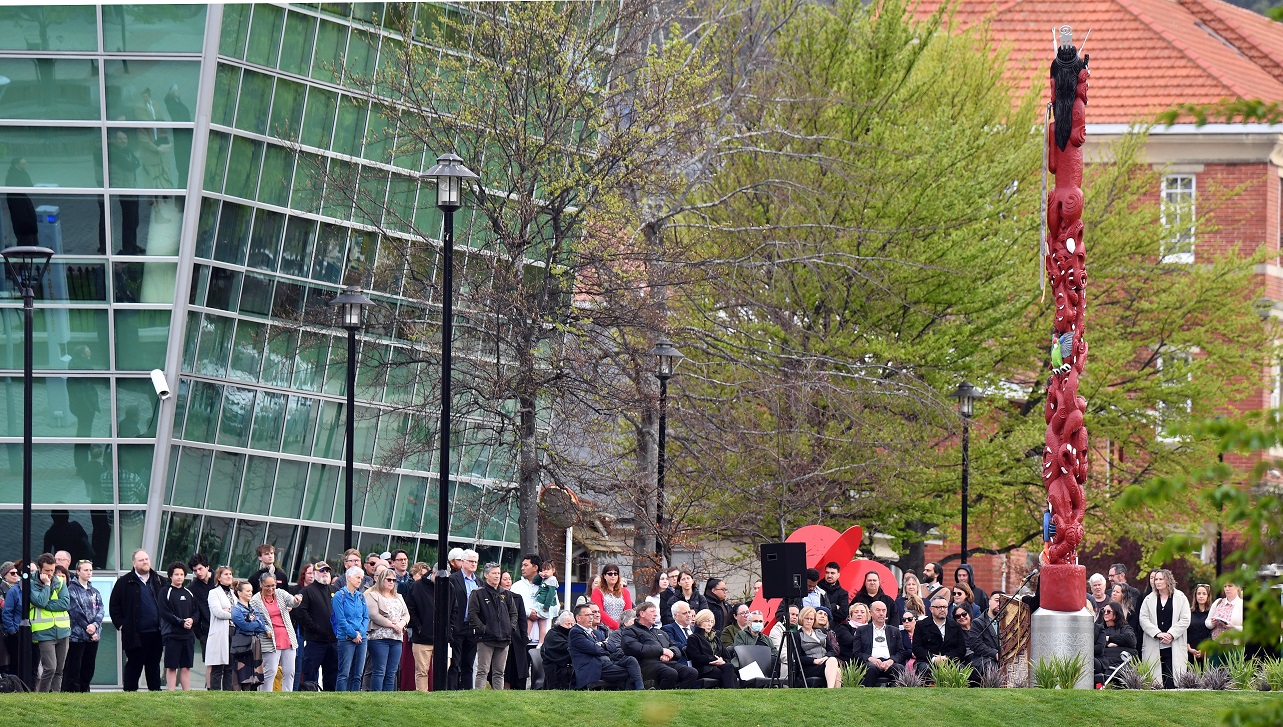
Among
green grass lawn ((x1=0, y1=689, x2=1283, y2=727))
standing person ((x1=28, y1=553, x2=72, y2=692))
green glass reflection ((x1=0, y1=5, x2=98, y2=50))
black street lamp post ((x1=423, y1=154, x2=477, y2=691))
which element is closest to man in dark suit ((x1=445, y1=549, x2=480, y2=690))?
black street lamp post ((x1=423, y1=154, x2=477, y2=691))

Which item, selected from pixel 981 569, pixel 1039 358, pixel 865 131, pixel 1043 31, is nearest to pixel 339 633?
pixel 865 131

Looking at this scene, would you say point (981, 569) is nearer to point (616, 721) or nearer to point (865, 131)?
point (865, 131)

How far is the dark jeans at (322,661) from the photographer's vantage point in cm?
2072

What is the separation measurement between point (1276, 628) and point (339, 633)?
1348 cm

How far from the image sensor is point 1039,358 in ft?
119

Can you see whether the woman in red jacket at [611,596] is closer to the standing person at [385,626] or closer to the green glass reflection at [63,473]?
the standing person at [385,626]

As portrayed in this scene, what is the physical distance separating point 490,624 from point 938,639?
16.2ft

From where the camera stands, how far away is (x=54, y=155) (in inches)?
1272

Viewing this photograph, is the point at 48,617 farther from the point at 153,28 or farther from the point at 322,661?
the point at 153,28

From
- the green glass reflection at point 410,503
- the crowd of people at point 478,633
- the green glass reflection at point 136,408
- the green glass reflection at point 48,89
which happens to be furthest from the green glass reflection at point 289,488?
the crowd of people at point 478,633

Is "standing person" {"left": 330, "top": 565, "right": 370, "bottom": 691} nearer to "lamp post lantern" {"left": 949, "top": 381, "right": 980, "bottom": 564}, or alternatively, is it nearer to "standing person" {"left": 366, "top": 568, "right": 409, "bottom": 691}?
"standing person" {"left": 366, "top": 568, "right": 409, "bottom": 691}

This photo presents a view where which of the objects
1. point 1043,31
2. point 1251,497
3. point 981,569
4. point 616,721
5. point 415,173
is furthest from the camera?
point 1043,31

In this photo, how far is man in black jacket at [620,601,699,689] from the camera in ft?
66.9

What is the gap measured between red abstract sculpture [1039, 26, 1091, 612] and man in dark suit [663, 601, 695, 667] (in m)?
4.25
